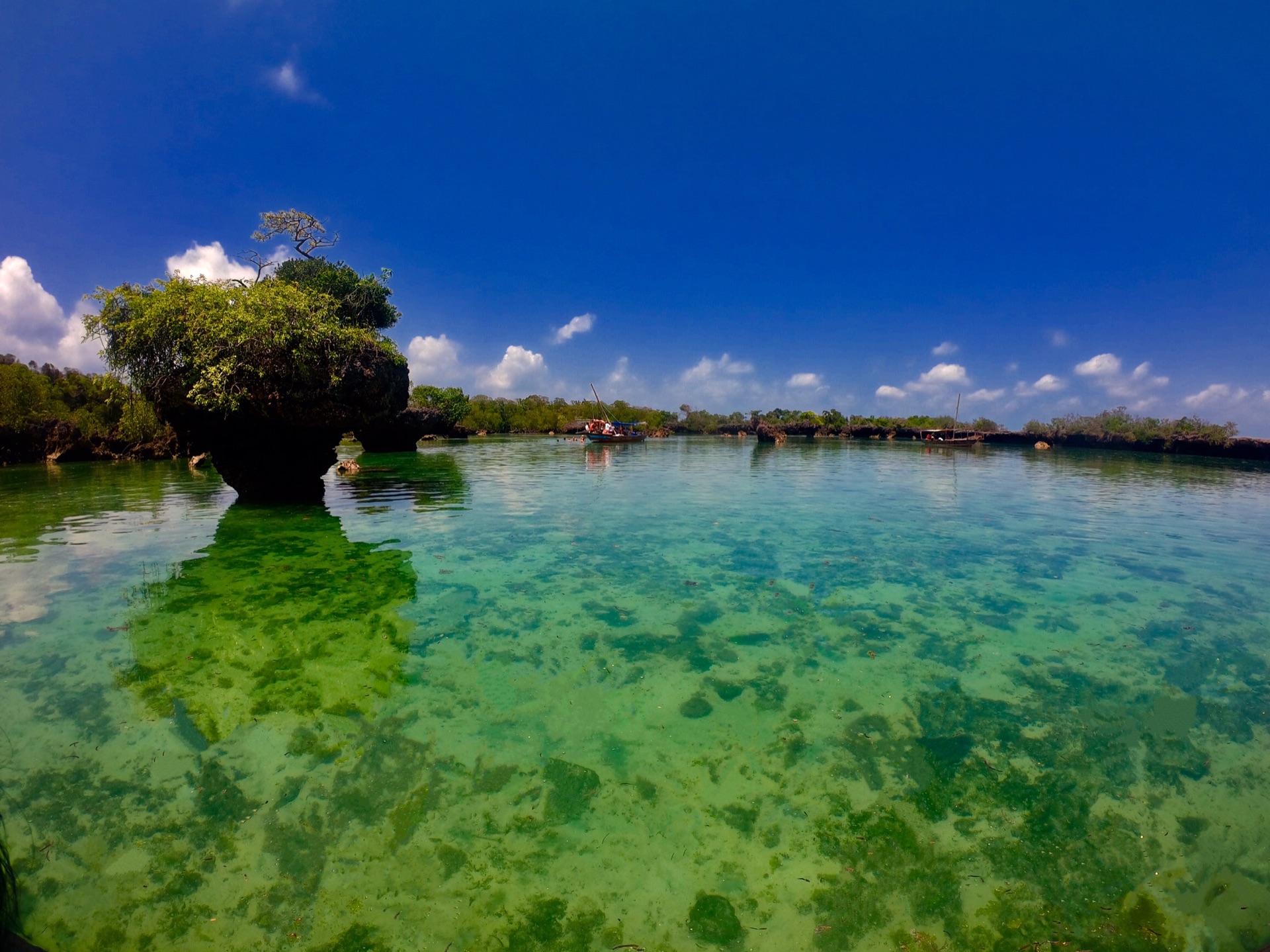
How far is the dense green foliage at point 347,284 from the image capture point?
2862cm

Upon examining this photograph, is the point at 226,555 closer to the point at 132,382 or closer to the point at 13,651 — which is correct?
the point at 13,651

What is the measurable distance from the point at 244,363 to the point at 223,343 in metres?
0.71

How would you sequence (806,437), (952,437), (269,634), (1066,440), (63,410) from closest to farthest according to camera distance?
(269,634) < (63,410) < (1066,440) < (952,437) < (806,437)

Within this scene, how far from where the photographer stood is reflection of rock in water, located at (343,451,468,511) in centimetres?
1613

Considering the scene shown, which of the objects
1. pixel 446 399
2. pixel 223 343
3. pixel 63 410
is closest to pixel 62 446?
pixel 63 410

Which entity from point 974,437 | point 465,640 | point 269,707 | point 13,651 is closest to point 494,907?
point 269,707

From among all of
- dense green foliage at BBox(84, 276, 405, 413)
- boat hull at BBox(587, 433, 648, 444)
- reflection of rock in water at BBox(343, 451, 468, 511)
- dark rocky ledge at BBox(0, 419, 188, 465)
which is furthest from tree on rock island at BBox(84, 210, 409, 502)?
boat hull at BBox(587, 433, 648, 444)

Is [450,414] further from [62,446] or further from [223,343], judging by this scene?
[223,343]

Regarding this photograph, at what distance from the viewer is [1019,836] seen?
326 centimetres

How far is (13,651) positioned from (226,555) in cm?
382

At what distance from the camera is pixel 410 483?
2070cm

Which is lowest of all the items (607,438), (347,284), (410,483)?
(410,483)

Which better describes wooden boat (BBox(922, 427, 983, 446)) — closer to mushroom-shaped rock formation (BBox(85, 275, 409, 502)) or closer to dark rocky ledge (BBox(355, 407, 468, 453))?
dark rocky ledge (BBox(355, 407, 468, 453))

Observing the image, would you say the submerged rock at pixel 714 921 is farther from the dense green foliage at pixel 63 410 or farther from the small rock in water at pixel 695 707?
the dense green foliage at pixel 63 410
